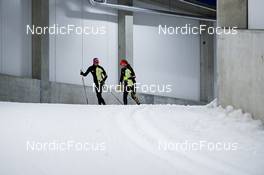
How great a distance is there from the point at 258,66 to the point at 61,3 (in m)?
12.8

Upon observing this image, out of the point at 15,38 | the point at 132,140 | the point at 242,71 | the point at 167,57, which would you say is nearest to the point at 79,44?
the point at 15,38

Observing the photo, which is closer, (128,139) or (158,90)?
(128,139)

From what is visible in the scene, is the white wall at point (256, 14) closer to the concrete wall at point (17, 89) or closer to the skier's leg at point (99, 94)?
the skier's leg at point (99, 94)

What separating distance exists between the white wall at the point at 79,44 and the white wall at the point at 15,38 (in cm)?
91

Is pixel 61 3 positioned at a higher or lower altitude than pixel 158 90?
higher

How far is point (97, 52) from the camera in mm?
20156

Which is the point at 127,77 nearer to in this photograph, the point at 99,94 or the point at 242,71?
the point at 99,94

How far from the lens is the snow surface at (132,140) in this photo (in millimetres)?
4979

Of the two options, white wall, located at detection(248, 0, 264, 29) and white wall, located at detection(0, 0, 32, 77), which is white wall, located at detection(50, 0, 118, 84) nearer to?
white wall, located at detection(0, 0, 32, 77)

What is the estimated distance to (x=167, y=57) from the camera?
2236cm

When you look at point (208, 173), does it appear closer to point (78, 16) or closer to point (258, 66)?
point (258, 66)

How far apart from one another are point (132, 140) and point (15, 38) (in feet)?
41.3

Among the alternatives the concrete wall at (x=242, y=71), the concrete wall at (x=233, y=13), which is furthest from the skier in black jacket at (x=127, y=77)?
the concrete wall at (x=242, y=71)

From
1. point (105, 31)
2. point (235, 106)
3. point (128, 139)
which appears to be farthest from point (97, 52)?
point (128, 139)
